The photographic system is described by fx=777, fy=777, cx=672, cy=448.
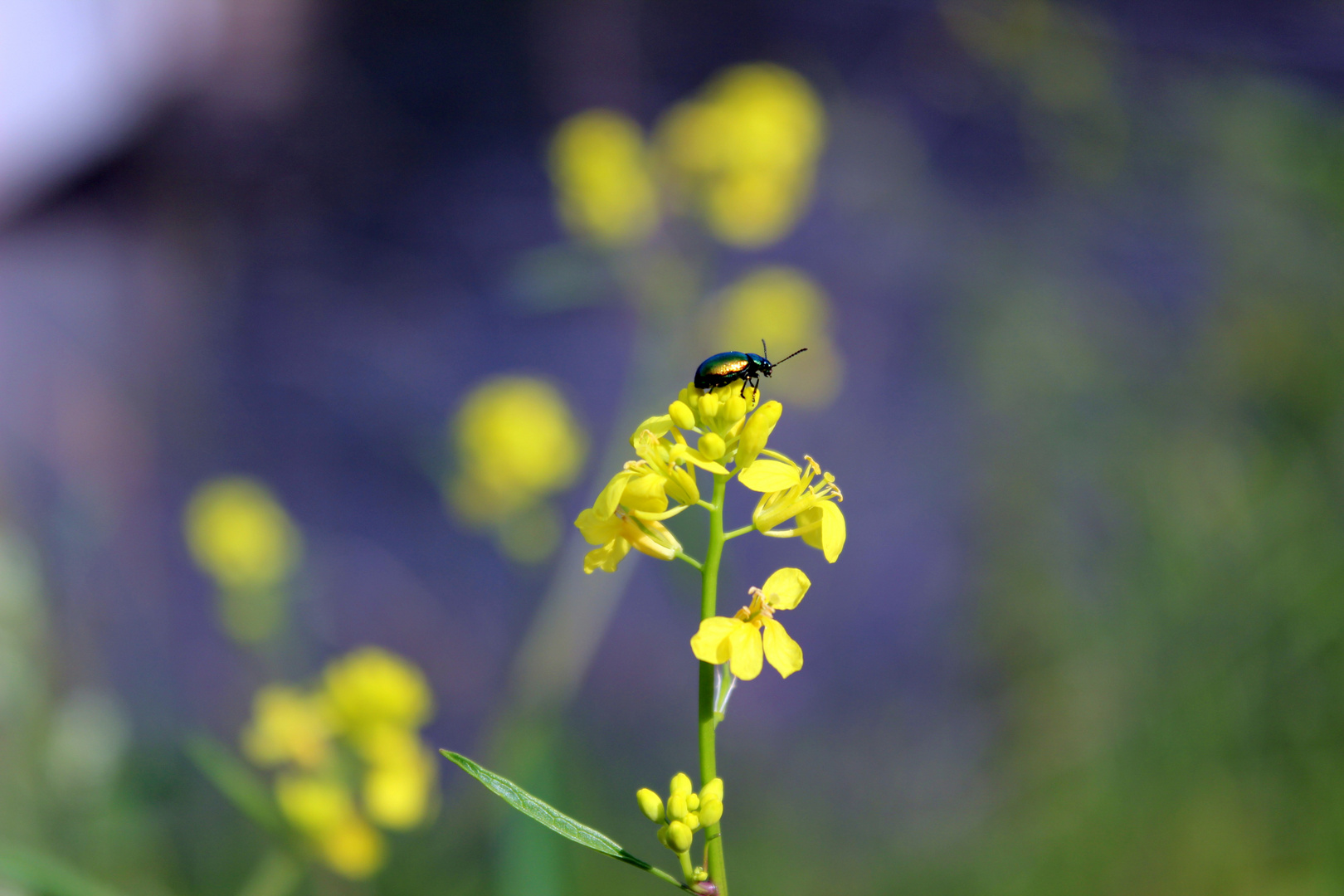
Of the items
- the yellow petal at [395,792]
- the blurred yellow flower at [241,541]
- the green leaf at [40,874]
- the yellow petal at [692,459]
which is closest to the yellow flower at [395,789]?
the yellow petal at [395,792]

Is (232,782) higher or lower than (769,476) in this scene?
lower

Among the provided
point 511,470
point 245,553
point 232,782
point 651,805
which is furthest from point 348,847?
point 245,553

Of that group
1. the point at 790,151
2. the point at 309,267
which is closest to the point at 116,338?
the point at 309,267

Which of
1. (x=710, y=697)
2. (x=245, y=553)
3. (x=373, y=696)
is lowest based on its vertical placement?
(x=710, y=697)

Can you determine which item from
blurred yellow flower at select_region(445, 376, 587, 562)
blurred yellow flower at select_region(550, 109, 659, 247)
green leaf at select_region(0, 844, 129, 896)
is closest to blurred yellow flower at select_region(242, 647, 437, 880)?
green leaf at select_region(0, 844, 129, 896)

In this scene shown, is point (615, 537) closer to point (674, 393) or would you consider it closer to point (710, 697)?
point (710, 697)

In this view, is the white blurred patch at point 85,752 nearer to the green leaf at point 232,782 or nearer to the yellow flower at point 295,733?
the yellow flower at point 295,733

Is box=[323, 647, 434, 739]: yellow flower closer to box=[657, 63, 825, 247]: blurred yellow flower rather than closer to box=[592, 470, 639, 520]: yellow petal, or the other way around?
box=[592, 470, 639, 520]: yellow petal
